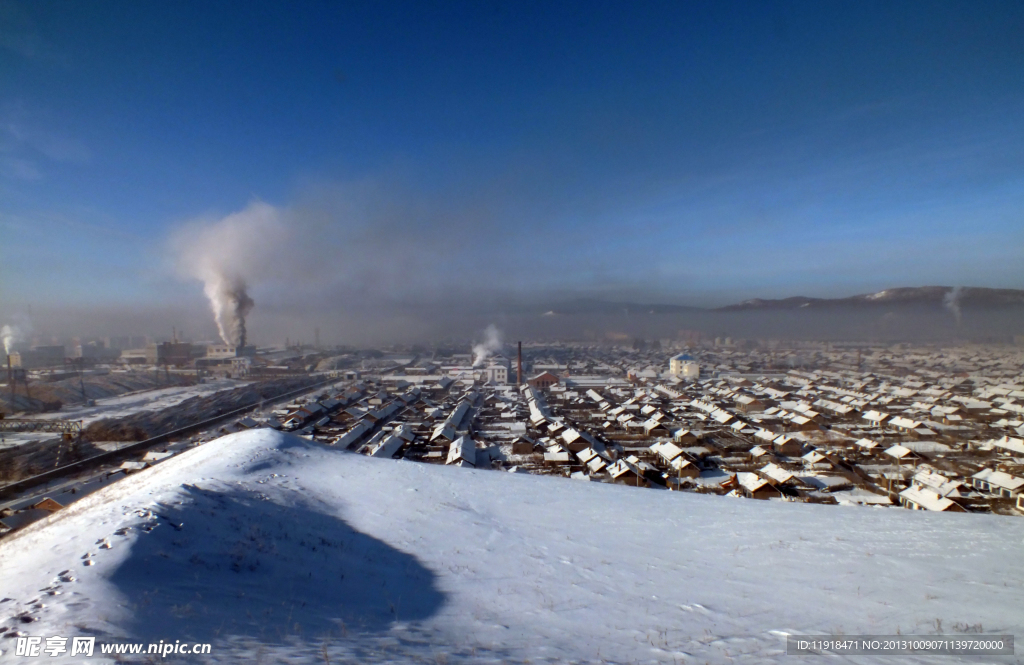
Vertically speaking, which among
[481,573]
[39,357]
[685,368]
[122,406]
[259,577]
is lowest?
[685,368]

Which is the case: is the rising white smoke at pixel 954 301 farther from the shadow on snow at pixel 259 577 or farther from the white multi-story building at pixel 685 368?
the shadow on snow at pixel 259 577

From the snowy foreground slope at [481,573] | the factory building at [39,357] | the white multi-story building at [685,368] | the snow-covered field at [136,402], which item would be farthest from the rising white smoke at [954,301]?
the factory building at [39,357]

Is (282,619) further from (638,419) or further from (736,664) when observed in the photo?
(638,419)

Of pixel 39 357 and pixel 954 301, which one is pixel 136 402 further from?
pixel 954 301

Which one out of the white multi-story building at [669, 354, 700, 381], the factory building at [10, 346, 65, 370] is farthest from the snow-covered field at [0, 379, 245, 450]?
the white multi-story building at [669, 354, 700, 381]

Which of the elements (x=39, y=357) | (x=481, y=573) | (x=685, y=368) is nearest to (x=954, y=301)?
(x=685, y=368)

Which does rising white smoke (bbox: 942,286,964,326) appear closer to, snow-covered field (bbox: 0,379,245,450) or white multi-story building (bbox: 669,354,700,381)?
white multi-story building (bbox: 669,354,700,381)

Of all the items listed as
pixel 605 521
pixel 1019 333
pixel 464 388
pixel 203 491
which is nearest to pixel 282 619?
pixel 203 491
